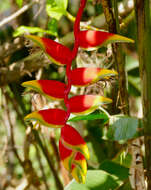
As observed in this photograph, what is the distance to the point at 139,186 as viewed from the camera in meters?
0.47

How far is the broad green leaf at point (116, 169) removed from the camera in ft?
1.73

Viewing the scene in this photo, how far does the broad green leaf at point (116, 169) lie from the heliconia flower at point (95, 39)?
294 millimetres

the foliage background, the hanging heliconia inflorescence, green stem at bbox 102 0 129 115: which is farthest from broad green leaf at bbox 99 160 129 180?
the hanging heliconia inflorescence

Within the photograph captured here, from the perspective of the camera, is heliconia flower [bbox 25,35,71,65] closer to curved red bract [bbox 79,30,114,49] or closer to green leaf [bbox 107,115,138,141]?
curved red bract [bbox 79,30,114,49]

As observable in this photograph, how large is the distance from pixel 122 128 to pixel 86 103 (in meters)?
0.20

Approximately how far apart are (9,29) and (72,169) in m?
0.74

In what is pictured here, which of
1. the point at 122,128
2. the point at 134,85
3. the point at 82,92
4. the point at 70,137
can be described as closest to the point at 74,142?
the point at 70,137

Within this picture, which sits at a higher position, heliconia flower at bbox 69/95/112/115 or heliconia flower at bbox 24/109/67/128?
heliconia flower at bbox 69/95/112/115

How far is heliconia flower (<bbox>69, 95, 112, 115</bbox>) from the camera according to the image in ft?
0.97

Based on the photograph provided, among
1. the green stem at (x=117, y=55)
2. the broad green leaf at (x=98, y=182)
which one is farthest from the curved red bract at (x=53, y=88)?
the broad green leaf at (x=98, y=182)

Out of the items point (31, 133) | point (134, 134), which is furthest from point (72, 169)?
point (31, 133)

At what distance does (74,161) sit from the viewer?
288 mm

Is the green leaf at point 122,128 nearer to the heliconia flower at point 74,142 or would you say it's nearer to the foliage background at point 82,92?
the foliage background at point 82,92

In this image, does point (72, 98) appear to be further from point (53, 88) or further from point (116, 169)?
point (116, 169)
